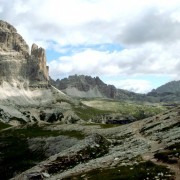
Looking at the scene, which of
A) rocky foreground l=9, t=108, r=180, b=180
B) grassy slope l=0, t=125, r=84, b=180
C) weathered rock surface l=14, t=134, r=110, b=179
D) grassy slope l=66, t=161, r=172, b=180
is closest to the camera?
grassy slope l=66, t=161, r=172, b=180

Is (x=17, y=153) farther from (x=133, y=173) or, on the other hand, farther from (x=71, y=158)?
(x=133, y=173)

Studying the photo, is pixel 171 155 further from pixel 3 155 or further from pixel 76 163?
pixel 3 155

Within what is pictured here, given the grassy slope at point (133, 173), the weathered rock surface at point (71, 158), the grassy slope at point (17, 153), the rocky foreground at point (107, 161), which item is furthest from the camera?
the grassy slope at point (17, 153)

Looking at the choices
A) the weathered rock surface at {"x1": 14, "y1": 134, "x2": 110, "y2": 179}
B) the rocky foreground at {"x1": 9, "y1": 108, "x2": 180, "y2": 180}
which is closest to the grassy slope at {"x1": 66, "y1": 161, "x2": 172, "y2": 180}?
the rocky foreground at {"x1": 9, "y1": 108, "x2": 180, "y2": 180}

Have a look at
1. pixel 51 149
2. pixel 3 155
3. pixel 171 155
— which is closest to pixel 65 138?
pixel 51 149

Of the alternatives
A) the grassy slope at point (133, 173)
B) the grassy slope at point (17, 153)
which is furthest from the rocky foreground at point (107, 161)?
the grassy slope at point (17, 153)

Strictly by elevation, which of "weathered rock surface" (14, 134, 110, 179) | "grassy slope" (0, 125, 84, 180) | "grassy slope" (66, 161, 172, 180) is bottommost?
"grassy slope" (0, 125, 84, 180)

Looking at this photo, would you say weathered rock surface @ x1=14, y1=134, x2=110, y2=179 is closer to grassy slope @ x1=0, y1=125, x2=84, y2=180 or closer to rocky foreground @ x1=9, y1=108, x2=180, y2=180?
rocky foreground @ x1=9, y1=108, x2=180, y2=180

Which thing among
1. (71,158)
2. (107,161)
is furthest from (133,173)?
(71,158)

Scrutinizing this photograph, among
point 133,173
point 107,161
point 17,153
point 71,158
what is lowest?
point 17,153

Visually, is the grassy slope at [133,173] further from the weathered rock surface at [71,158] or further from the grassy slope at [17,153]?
the grassy slope at [17,153]

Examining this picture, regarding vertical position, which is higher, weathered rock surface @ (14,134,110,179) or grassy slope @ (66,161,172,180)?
grassy slope @ (66,161,172,180)

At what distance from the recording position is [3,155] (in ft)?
354

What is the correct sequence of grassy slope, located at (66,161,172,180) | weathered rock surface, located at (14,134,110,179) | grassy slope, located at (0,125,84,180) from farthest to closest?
grassy slope, located at (0,125,84,180), weathered rock surface, located at (14,134,110,179), grassy slope, located at (66,161,172,180)
